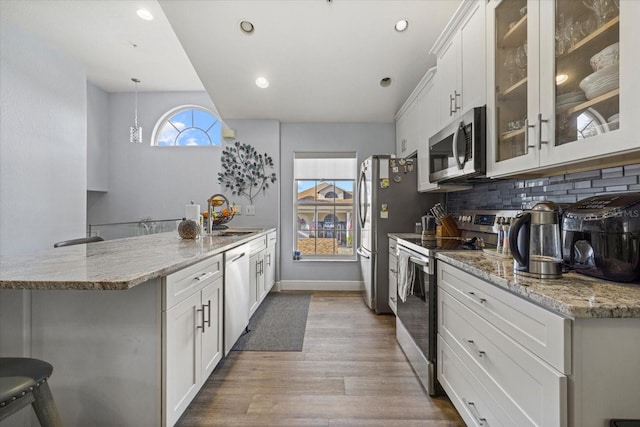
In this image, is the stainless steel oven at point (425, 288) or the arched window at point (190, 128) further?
the arched window at point (190, 128)

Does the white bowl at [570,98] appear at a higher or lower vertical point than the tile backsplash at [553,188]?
higher

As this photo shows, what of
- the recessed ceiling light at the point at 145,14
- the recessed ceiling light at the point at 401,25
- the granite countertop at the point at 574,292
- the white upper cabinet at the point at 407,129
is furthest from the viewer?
the white upper cabinet at the point at 407,129

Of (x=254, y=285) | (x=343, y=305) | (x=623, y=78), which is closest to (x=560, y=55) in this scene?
(x=623, y=78)

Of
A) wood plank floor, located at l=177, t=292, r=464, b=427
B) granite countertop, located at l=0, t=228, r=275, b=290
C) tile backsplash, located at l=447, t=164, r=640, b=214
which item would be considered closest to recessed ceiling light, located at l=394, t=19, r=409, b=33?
tile backsplash, located at l=447, t=164, r=640, b=214

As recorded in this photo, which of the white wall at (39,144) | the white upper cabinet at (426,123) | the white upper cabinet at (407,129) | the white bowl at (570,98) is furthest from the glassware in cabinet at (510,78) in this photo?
the white wall at (39,144)

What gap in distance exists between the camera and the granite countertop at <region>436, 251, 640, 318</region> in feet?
2.67

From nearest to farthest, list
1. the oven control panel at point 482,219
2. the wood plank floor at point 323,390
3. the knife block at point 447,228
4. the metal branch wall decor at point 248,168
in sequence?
the wood plank floor at point 323,390, the oven control panel at point 482,219, the knife block at point 447,228, the metal branch wall decor at point 248,168

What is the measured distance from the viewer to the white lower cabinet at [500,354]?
880 mm

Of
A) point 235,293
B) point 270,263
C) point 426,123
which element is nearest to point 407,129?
point 426,123

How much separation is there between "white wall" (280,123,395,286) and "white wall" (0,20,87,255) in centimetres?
249

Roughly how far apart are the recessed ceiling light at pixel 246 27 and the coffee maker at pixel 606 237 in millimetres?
3003

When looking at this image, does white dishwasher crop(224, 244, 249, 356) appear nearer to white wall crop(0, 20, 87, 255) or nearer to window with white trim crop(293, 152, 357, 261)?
window with white trim crop(293, 152, 357, 261)

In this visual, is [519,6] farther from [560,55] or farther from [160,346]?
[160,346]

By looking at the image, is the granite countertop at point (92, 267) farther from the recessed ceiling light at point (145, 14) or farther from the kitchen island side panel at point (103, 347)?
the recessed ceiling light at point (145, 14)
